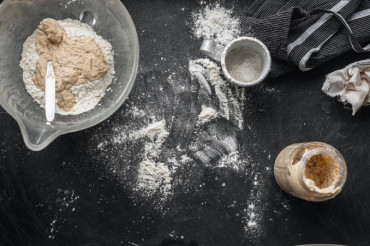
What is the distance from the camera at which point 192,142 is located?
1.26 meters

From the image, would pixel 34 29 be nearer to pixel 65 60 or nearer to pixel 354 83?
pixel 65 60

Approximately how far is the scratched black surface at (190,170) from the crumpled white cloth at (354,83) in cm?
5

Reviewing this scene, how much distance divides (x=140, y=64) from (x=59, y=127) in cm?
Answer: 31

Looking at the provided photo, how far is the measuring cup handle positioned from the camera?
122 centimetres

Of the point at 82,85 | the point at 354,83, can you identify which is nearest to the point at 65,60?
the point at 82,85

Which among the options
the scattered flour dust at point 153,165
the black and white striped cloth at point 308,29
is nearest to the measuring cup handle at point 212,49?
the black and white striped cloth at point 308,29

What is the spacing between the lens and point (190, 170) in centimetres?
125

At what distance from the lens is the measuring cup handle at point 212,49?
122 centimetres

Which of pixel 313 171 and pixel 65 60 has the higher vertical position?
pixel 65 60

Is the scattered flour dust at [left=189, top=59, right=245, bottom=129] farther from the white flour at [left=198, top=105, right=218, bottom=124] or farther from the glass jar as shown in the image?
the glass jar

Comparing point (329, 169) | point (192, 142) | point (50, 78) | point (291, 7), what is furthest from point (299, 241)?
point (50, 78)

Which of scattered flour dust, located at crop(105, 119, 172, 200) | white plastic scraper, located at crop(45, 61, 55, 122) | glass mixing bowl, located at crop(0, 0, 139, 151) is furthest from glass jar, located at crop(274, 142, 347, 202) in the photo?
white plastic scraper, located at crop(45, 61, 55, 122)

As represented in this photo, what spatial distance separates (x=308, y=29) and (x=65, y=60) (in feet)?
2.35

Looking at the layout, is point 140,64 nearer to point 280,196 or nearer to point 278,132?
→ point 278,132
